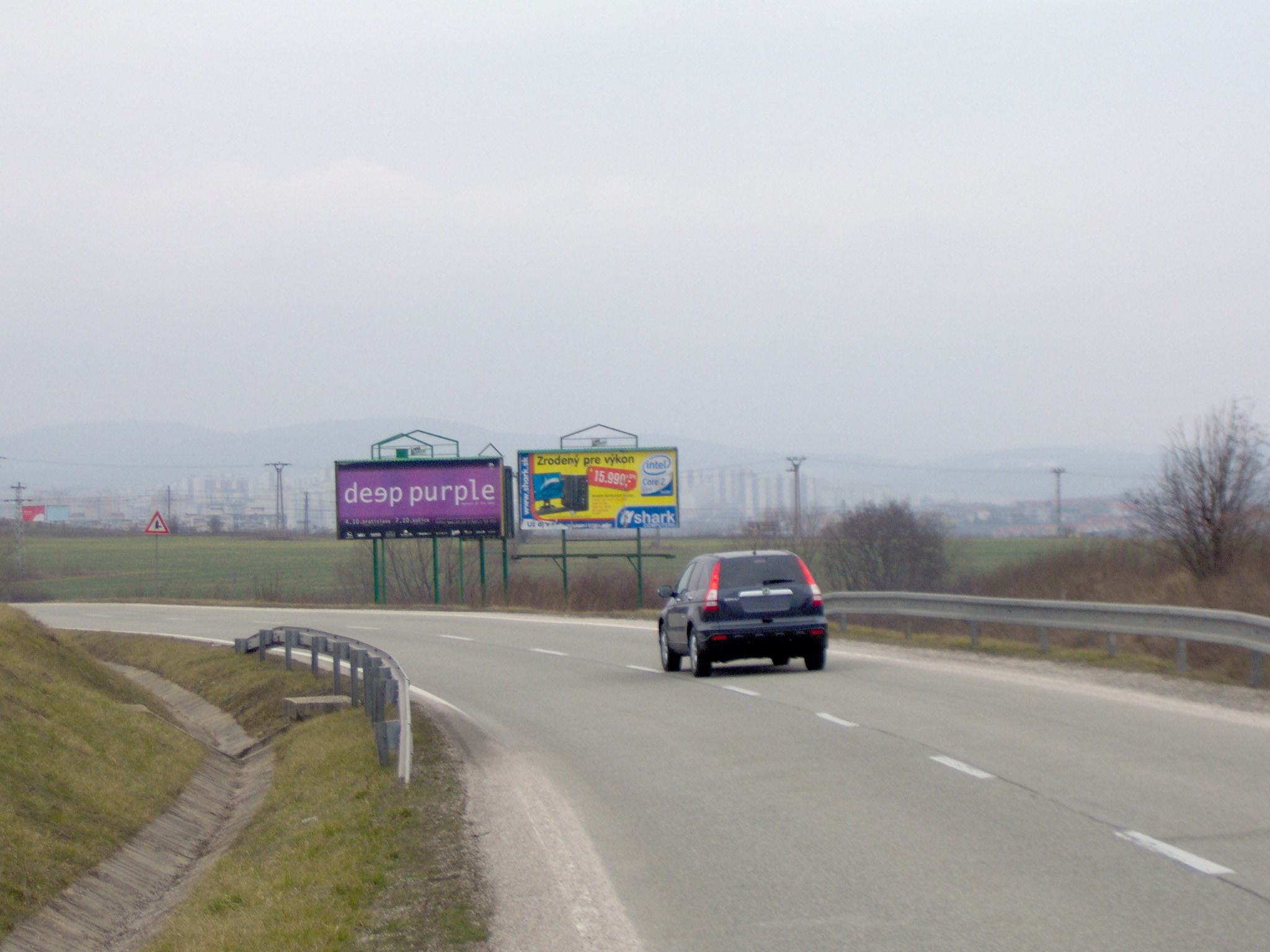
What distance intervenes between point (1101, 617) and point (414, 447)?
34275mm

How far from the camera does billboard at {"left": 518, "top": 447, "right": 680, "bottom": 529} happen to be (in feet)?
148

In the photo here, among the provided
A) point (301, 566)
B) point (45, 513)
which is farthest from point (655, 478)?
point (45, 513)

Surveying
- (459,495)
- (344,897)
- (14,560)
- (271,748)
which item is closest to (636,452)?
(459,495)

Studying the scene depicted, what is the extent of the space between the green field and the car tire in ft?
84.9

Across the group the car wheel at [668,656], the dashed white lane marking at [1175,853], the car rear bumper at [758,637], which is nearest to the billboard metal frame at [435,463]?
the car wheel at [668,656]

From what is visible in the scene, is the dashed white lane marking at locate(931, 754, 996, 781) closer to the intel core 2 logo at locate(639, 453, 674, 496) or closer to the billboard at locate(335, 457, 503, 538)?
the intel core 2 logo at locate(639, 453, 674, 496)

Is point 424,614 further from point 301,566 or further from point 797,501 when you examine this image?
point 301,566

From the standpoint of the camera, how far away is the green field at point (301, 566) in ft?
199

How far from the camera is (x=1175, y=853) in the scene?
7219 millimetres

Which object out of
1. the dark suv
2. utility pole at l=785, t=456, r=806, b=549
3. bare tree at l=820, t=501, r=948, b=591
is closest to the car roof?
the dark suv

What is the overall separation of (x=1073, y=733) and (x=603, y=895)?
6.38 metres

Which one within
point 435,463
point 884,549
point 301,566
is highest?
point 435,463

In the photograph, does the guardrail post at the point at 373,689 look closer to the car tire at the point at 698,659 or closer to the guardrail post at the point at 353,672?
the guardrail post at the point at 353,672

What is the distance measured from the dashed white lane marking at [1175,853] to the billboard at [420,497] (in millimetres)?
40246
